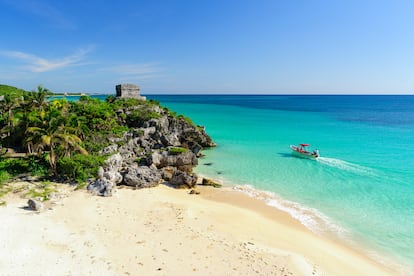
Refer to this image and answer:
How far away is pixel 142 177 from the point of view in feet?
57.0

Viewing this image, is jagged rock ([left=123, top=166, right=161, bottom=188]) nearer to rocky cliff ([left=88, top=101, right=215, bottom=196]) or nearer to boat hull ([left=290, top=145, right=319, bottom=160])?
rocky cliff ([left=88, top=101, right=215, bottom=196])

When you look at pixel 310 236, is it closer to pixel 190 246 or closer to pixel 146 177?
pixel 190 246

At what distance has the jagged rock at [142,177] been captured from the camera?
16922 millimetres

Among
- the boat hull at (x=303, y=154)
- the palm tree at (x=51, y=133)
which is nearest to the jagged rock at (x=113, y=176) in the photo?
the palm tree at (x=51, y=133)

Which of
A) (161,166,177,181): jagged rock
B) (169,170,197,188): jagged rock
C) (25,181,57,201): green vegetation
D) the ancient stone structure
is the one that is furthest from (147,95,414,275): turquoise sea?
the ancient stone structure

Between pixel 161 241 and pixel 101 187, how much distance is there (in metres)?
6.49

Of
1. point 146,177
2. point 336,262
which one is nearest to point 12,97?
point 146,177

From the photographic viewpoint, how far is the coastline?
920cm

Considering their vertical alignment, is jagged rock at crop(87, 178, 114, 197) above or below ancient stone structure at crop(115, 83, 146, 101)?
below

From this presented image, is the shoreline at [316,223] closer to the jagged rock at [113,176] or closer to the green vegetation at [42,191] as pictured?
the jagged rock at [113,176]

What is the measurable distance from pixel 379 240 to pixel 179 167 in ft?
46.6

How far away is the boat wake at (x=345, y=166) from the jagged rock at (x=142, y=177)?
1714 cm

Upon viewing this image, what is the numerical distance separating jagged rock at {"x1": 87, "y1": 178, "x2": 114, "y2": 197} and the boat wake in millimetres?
20307

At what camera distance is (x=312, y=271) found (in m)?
9.70
